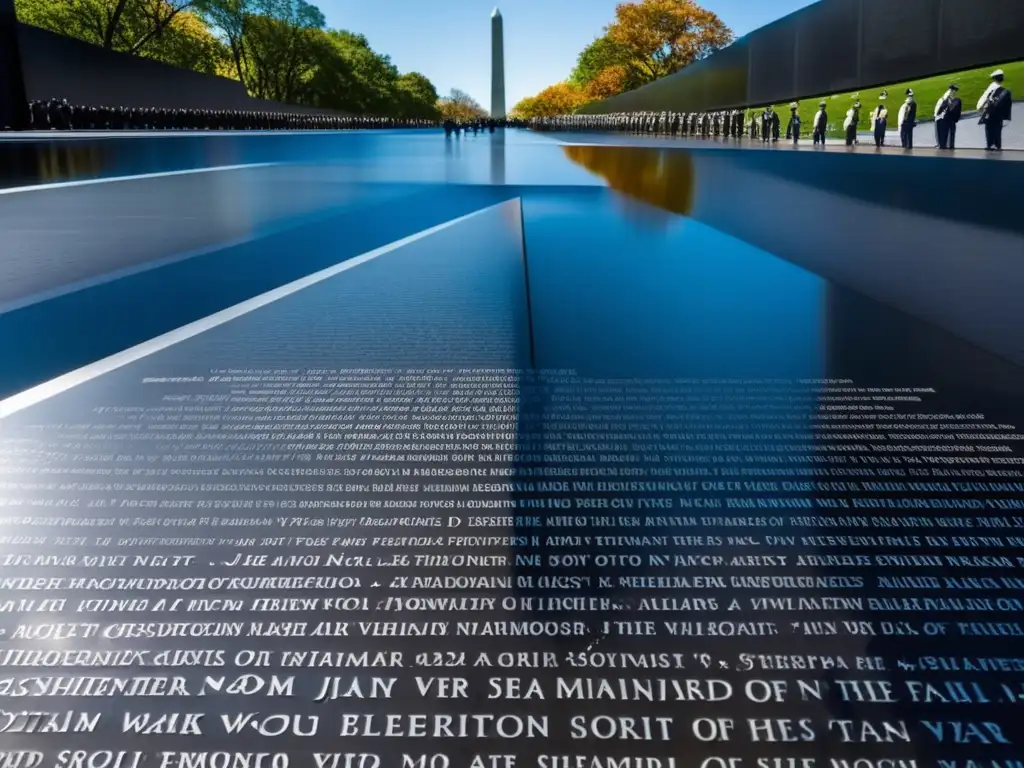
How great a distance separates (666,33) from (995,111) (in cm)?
3389

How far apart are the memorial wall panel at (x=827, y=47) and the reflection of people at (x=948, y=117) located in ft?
13.3

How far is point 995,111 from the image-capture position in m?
5.83

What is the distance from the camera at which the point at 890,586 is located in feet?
3.04

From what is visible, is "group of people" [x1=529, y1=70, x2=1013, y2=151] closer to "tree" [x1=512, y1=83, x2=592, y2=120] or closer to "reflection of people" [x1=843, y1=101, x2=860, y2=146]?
"reflection of people" [x1=843, y1=101, x2=860, y2=146]

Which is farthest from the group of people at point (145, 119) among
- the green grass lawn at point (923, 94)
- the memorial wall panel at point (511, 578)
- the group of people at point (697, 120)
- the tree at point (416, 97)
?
the tree at point (416, 97)

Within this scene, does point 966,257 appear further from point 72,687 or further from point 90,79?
point 90,79

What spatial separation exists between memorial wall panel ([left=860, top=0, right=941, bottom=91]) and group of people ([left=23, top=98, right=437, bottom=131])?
13555 millimetres

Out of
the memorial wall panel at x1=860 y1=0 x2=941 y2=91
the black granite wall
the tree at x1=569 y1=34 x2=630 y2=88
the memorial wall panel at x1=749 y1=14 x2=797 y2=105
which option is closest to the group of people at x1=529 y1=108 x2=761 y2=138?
the memorial wall panel at x1=749 y1=14 x2=797 y2=105

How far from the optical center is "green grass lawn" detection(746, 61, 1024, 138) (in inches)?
257

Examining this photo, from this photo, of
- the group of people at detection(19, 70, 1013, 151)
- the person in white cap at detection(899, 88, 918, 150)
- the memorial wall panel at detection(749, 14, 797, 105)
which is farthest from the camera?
the memorial wall panel at detection(749, 14, 797, 105)

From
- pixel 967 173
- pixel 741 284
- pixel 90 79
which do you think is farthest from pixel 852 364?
pixel 90 79

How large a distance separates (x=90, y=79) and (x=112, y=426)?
812 inches

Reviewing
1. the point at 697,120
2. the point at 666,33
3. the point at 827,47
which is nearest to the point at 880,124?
the point at 827,47

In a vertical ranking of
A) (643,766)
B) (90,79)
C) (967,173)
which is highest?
(90,79)
